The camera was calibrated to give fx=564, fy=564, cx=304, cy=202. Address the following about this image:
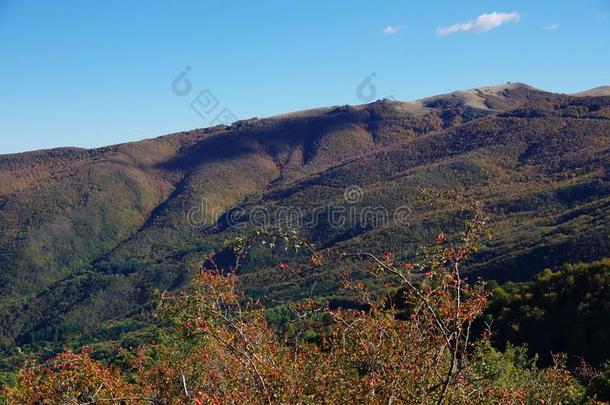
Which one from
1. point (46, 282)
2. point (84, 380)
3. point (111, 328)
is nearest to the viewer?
point (84, 380)

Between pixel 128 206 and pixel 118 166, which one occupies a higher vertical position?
pixel 118 166

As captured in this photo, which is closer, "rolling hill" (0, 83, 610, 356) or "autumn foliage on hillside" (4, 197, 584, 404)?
"autumn foliage on hillside" (4, 197, 584, 404)

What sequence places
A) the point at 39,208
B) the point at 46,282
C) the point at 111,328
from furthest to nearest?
the point at 39,208 < the point at 46,282 < the point at 111,328

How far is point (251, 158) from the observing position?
18075 centimetres

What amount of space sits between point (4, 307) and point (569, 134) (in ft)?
367

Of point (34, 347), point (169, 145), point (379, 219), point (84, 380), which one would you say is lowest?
point (34, 347)

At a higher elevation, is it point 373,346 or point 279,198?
point 279,198

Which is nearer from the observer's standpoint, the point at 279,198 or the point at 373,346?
the point at 373,346

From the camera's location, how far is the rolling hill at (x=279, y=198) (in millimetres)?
73438

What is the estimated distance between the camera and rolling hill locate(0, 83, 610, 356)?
7344 centimetres

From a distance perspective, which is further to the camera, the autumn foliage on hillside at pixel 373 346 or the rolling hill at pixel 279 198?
the rolling hill at pixel 279 198

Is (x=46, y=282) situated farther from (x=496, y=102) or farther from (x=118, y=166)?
(x=496, y=102)

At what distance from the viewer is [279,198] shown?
138 meters

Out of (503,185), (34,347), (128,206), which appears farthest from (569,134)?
(128,206)
